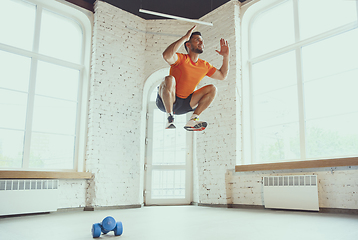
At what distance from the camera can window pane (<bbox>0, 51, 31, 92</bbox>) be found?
4928 mm

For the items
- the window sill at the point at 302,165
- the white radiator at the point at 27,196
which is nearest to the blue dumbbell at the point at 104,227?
the white radiator at the point at 27,196

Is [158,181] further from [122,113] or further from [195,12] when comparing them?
[195,12]

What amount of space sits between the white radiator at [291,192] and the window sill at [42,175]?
2.99 metres

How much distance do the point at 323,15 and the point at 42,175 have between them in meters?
5.08

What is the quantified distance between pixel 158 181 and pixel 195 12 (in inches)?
139

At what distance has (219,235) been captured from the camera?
8.54 feet

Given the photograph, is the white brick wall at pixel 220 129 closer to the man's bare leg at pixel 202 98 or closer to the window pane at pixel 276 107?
the window pane at pixel 276 107

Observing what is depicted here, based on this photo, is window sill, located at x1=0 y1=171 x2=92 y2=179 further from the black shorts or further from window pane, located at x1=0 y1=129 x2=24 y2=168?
the black shorts

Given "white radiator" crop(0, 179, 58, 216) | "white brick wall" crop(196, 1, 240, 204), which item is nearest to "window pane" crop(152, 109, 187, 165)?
"white brick wall" crop(196, 1, 240, 204)

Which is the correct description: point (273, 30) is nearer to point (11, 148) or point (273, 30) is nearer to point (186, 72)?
point (186, 72)

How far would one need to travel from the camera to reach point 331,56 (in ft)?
15.7

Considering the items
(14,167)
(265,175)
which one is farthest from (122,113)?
(265,175)

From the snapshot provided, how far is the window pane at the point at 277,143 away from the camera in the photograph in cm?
502

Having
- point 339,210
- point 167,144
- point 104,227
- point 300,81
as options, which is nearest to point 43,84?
point 167,144
